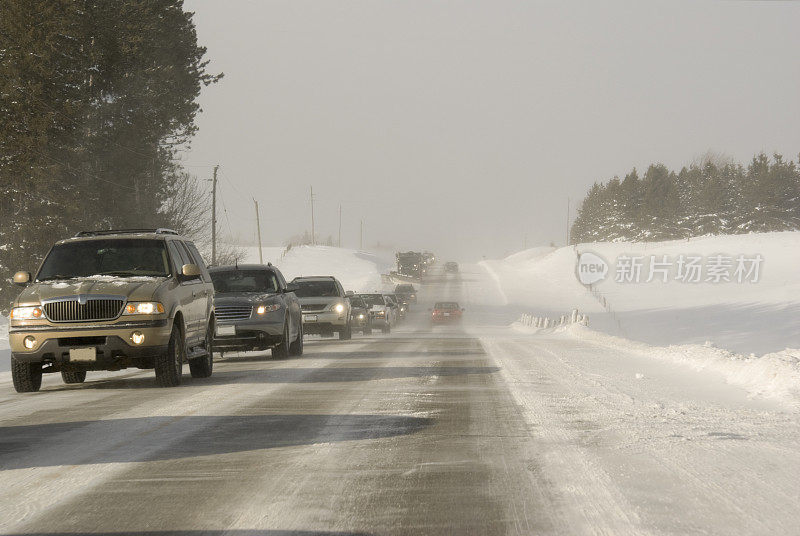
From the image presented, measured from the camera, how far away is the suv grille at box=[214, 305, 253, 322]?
19094 mm

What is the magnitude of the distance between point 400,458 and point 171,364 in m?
6.66

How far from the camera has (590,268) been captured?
365 ft

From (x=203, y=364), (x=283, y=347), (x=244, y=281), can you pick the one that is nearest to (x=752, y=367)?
(x=203, y=364)

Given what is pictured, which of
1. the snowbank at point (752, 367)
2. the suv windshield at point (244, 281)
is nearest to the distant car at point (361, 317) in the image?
the suv windshield at point (244, 281)

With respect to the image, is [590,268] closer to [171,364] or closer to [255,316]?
[255,316]

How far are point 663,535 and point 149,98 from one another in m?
40.8

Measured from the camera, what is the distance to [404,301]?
70.4m

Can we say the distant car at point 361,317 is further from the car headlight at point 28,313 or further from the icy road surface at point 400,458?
the car headlight at point 28,313

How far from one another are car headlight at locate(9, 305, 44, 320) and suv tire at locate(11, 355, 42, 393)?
2.23 ft

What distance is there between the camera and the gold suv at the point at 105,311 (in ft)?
42.0

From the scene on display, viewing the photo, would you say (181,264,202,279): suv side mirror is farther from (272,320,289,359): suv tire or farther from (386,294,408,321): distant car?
(386,294,408,321): distant car

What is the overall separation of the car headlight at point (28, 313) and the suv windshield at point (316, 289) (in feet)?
51.0

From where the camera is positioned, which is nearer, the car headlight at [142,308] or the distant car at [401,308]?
the car headlight at [142,308]

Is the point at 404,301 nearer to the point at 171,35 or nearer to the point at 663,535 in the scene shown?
the point at 171,35
